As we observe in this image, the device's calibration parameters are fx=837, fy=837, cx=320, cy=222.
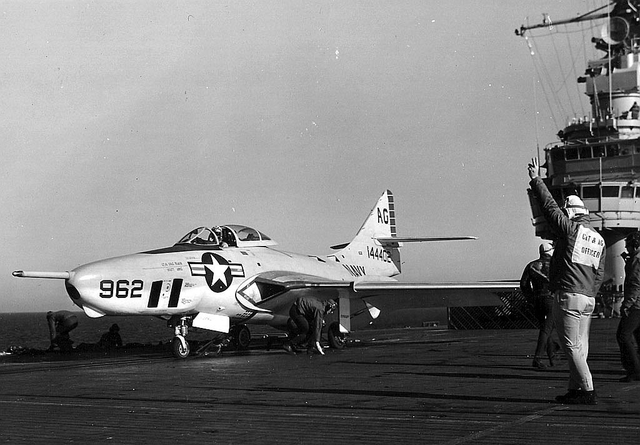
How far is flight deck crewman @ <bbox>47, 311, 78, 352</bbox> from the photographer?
2417 cm

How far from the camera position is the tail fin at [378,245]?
2790 centimetres

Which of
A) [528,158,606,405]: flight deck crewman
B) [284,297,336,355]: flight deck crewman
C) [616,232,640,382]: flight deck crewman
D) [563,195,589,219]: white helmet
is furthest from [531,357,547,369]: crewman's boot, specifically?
[284,297,336,355]: flight deck crewman

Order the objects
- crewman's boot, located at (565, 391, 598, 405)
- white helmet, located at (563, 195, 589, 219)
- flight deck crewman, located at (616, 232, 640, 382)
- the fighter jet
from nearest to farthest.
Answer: crewman's boot, located at (565, 391, 598, 405) < white helmet, located at (563, 195, 589, 219) < flight deck crewman, located at (616, 232, 640, 382) < the fighter jet

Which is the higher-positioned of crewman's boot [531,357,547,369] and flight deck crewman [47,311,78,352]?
crewman's boot [531,357,547,369]

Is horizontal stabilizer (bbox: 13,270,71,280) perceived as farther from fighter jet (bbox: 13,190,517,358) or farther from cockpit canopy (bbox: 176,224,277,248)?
cockpit canopy (bbox: 176,224,277,248)

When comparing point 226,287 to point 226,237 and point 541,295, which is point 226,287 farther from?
point 541,295

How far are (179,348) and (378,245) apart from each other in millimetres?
12955

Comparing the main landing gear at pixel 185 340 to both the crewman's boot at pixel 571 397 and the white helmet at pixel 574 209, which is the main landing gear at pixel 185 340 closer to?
the white helmet at pixel 574 209

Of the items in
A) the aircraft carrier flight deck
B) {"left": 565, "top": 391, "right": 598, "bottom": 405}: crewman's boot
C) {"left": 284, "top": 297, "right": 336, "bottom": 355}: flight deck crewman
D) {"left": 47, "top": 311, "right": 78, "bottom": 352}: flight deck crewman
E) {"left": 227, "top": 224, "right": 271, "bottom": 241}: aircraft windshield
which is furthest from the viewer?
{"left": 47, "top": 311, "right": 78, "bottom": 352}: flight deck crewman

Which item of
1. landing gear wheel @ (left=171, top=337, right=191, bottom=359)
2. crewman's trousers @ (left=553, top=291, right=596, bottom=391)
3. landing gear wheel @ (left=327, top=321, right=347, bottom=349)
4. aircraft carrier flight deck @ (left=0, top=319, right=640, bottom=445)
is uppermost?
crewman's trousers @ (left=553, top=291, right=596, bottom=391)

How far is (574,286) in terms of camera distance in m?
8.28

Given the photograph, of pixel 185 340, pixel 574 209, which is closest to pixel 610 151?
pixel 185 340

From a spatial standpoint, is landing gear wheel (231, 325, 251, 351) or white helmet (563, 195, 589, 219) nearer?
white helmet (563, 195, 589, 219)

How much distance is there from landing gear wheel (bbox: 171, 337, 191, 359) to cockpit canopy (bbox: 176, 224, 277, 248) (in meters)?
2.55
